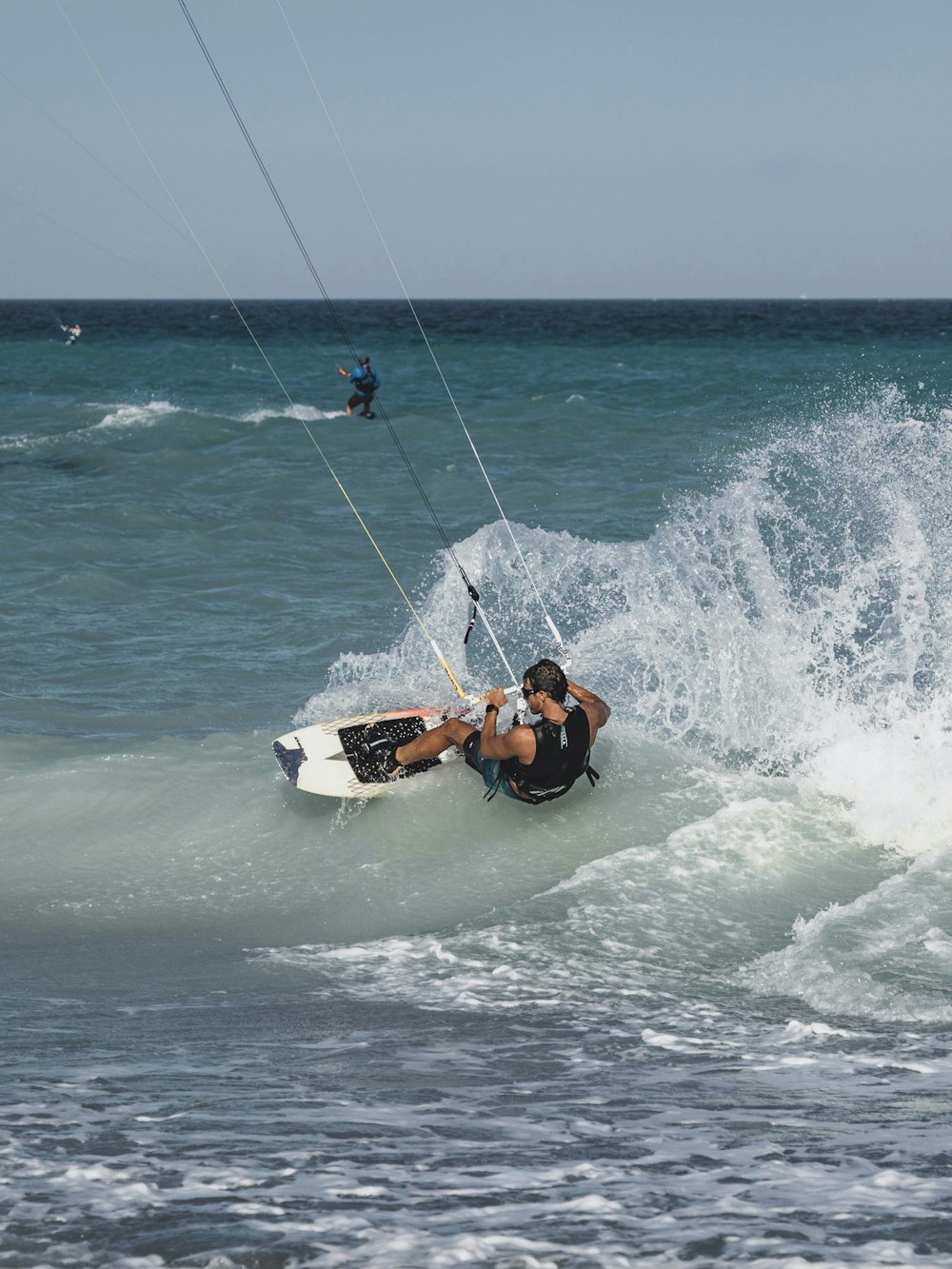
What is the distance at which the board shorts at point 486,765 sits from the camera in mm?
7336

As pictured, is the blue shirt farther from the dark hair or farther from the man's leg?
the dark hair

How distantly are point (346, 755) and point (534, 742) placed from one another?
1492mm

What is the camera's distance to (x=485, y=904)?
259 inches

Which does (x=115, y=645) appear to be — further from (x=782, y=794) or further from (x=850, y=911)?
(x=850, y=911)

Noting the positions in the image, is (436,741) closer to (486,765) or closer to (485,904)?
(486,765)

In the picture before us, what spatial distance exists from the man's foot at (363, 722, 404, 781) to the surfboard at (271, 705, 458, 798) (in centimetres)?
3

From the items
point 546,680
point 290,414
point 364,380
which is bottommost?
point 546,680

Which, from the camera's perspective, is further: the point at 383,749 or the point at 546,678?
the point at 383,749

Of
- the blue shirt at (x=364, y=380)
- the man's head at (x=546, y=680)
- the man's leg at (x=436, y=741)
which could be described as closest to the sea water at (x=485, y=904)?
the man's leg at (x=436, y=741)

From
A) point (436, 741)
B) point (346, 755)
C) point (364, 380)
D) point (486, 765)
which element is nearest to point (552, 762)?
point (486, 765)

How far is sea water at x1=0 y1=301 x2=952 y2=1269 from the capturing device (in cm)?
339

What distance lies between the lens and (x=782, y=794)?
7.72 meters

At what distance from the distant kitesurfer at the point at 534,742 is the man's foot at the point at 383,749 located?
0.53 feet

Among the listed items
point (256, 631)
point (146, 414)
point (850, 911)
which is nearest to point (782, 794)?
point (850, 911)
